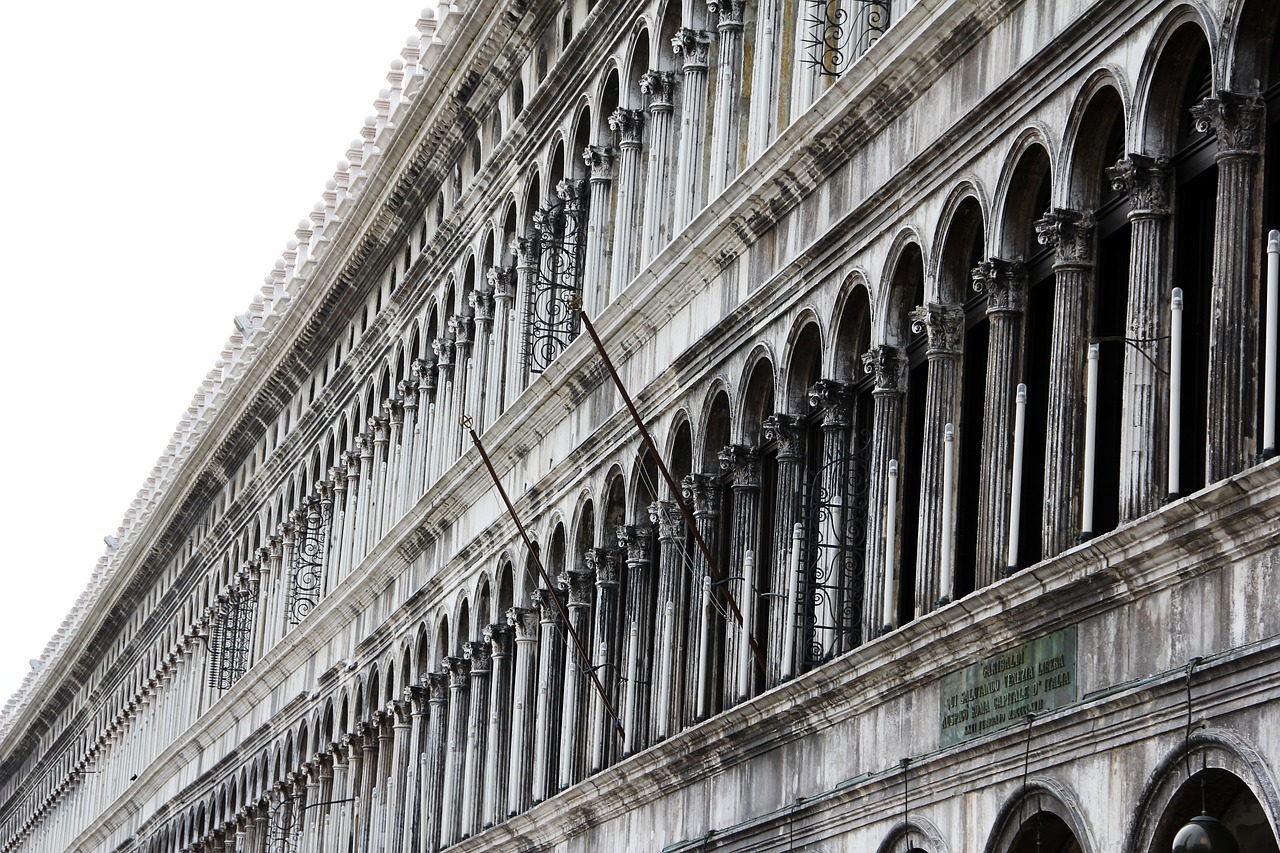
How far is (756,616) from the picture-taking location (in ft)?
70.9

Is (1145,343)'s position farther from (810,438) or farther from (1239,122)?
(810,438)

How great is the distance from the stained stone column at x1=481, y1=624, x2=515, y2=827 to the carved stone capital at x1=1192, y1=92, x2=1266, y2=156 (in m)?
17.5

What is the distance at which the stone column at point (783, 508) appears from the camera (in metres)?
20.7

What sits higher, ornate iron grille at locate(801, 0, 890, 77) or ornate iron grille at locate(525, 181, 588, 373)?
ornate iron grille at locate(525, 181, 588, 373)

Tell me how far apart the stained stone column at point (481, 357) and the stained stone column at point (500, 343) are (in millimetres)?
311

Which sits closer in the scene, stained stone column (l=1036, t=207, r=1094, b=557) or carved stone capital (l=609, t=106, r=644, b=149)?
stained stone column (l=1036, t=207, r=1094, b=557)

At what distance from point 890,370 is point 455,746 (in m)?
15.1

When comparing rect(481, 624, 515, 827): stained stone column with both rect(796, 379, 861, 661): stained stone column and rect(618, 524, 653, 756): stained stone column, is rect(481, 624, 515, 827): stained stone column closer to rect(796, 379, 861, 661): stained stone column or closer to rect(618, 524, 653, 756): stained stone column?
rect(618, 524, 653, 756): stained stone column

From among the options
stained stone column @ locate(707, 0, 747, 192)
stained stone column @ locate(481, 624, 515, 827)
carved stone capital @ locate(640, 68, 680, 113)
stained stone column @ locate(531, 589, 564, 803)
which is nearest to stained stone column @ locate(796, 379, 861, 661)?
stained stone column @ locate(707, 0, 747, 192)

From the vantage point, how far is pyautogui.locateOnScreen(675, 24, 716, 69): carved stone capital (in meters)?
25.2

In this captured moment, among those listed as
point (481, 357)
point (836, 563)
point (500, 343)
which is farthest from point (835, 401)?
point (481, 357)

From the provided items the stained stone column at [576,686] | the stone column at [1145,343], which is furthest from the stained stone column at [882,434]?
the stained stone column at [576,686]

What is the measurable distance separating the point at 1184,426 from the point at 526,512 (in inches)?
638

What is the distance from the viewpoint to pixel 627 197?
1093 inches
